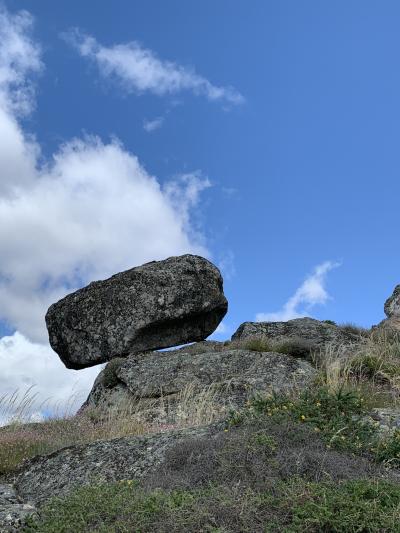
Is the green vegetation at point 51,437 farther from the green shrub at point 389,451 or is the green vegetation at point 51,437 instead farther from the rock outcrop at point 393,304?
the rock outcrop at point 393,304

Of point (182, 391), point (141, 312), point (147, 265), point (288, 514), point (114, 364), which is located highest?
point (147, 265)

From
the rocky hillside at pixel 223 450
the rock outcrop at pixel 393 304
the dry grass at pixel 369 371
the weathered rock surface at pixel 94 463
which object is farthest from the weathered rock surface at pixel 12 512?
the rock outcrop at pixel 393 304

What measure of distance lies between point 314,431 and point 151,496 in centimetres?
254

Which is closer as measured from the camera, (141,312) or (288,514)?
(288,514)

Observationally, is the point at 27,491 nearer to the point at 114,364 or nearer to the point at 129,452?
the point at 129,452

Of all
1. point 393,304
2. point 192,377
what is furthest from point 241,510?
point 393,304

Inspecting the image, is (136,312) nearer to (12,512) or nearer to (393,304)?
(12,512)

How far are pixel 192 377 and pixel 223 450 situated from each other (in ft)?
28.2

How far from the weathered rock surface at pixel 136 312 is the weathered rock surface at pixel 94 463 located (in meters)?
9.28

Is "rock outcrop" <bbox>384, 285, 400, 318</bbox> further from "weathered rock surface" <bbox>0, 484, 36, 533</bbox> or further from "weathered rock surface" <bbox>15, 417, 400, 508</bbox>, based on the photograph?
"weathered rock surface" <bbox>0, 484, 36, 533</bbox>

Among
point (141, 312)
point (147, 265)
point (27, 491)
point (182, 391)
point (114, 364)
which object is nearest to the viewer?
point (27, 491)

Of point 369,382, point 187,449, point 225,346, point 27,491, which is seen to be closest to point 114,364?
point 225,346

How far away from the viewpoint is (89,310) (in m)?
19.4

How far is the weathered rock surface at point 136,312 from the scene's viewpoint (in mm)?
19031
